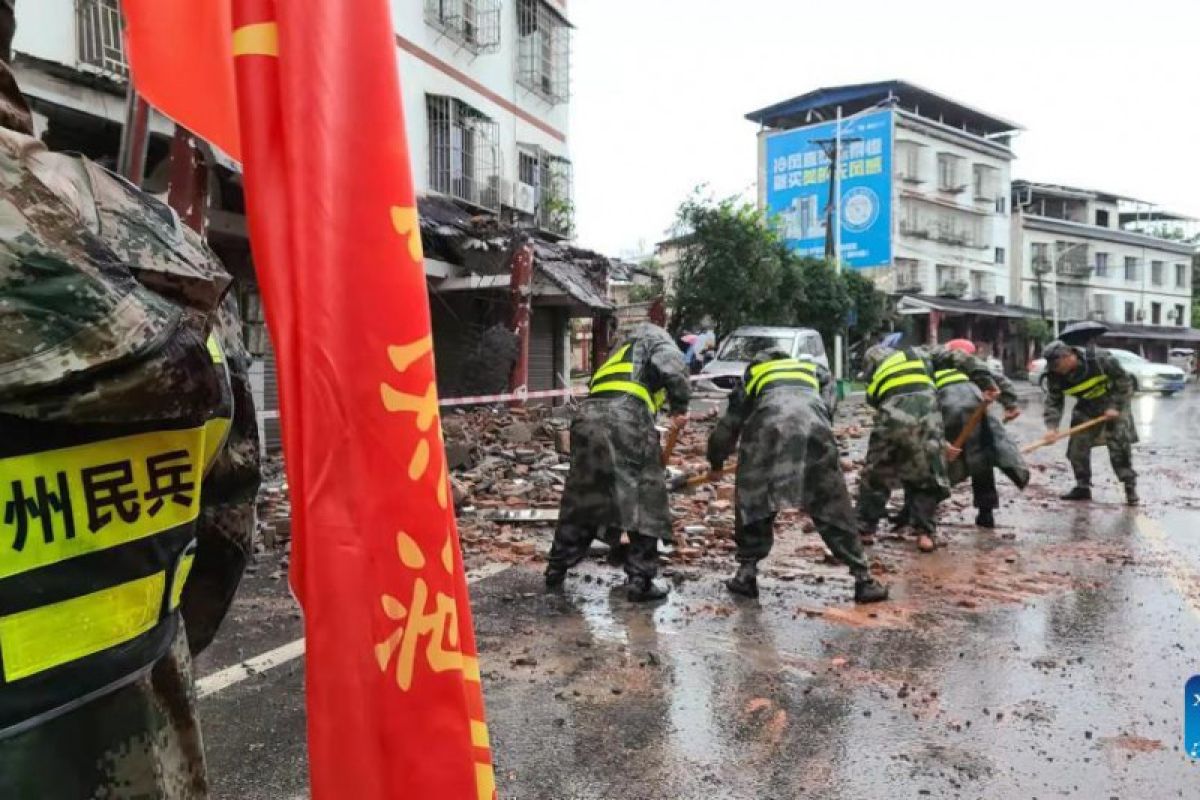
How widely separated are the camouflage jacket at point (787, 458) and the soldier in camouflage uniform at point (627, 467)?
47 centimetres

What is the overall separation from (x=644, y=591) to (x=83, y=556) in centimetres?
442

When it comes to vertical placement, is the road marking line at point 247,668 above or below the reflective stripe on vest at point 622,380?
below

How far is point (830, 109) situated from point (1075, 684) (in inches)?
1481

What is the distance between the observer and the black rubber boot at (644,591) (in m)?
5.28

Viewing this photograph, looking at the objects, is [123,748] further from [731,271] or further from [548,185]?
[731,271]

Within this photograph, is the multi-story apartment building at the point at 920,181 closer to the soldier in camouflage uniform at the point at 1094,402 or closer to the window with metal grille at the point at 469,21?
the window with metal grille at the point at 469,21

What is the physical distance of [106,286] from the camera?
3.28 ft

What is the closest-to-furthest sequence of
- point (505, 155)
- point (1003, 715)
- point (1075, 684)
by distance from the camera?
point (1003, 715) < point (1075, 684) < point (505, 155)

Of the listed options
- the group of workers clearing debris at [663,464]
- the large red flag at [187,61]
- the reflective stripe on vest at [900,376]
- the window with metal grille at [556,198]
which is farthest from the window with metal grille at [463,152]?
the large red flag at [187,61]

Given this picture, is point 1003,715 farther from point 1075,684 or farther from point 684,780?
point 684,780

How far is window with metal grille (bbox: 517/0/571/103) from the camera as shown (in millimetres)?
17328

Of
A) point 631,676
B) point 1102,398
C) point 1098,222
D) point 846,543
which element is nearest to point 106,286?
point 631,676

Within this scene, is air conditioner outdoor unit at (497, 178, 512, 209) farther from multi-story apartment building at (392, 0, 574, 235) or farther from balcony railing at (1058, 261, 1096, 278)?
balcony railing at (1058, 261, 1096, 278)

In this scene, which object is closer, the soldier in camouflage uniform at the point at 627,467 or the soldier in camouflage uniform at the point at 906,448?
the soldier in camouflage uniform at the point at 627,467
